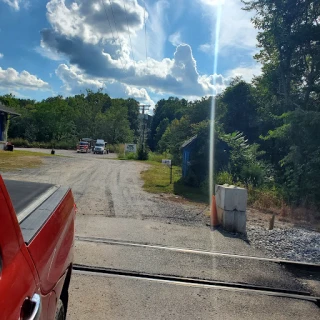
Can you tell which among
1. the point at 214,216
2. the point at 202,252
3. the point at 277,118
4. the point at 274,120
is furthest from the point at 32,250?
the point at 274,120

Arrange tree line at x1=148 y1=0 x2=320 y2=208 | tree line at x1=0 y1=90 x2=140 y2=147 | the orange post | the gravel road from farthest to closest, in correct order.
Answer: tree line at x1=0 y1=90 x2=140 y2=147, tree line at x1=148 y1=0 x2=320 y2=208, the orange post, the gravel road

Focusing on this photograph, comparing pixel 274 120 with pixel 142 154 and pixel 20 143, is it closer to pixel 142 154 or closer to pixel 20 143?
pixel 142 154

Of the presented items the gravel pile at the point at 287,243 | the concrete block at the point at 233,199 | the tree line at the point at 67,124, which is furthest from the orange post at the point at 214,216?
the tree line at the point at 67,124

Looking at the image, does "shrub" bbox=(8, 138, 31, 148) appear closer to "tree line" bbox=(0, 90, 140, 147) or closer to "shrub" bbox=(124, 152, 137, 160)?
"tree line" bbox=(0, 90, 140, 147)

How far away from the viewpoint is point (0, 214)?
58.1 inches

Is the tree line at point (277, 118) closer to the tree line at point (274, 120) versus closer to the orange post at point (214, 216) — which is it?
the tree line at point (274, 120)

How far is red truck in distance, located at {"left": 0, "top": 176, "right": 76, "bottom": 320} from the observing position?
1415 mm

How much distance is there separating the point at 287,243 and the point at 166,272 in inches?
144

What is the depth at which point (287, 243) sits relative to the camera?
7.62 metres

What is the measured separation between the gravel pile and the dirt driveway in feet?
1.57

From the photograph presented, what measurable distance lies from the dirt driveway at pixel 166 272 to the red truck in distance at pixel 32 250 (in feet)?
4.83

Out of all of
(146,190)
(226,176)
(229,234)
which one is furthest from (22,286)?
(226,176)

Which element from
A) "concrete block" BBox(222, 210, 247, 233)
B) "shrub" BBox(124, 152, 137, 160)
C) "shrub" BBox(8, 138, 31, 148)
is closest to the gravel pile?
"concrete block" BBox(222, 210, 247, 233)

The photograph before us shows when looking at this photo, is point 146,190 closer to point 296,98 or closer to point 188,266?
point 188,266
